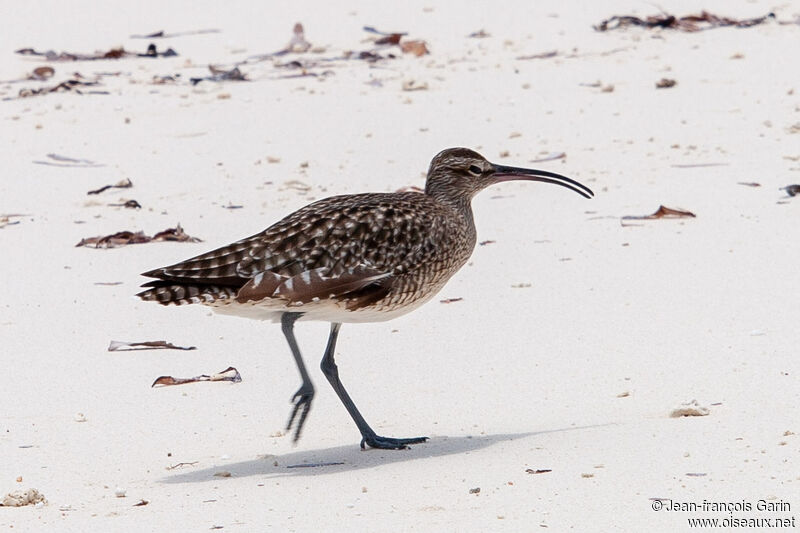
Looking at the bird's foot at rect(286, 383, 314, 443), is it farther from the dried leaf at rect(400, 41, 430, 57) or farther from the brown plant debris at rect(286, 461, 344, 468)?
the dried leaf at rect(400, 41, 430, 57)

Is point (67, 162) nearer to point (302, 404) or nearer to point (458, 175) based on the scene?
point (458, 175)

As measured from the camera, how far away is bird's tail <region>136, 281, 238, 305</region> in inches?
256

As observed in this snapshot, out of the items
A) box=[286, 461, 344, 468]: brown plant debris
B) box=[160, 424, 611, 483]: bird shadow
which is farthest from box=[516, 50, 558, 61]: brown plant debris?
box=[286, 461, 344, 468]: brown plant debris

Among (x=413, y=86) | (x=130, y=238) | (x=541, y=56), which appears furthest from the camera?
(x=541, y=56)

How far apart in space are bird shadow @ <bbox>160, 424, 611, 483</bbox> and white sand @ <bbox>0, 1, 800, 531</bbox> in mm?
21

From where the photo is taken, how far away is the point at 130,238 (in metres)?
10.3

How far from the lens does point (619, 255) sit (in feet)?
31.0

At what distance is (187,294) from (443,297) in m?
2.91

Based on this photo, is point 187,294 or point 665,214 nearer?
point 187,294

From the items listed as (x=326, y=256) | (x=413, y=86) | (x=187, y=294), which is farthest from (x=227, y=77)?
(x=187, y=294)

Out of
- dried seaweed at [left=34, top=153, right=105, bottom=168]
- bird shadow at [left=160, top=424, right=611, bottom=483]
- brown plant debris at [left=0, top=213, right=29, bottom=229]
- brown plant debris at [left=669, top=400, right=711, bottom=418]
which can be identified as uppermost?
dried seaweed at [left=34, top=153, right=105, bottom=168]

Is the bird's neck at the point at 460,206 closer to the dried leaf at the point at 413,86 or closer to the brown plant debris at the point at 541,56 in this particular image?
the dried leaf at the point at 413,86

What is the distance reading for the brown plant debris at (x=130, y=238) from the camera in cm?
1026

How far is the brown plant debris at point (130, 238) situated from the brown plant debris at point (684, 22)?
25.3ft
